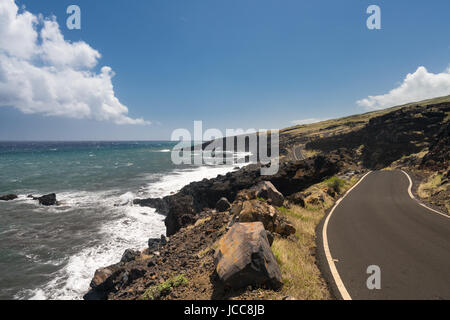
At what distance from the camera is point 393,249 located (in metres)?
6.88

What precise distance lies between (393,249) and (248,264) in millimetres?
5703

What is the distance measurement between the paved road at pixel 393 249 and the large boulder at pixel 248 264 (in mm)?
1965

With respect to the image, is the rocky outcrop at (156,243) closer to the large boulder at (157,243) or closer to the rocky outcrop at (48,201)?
the large boulder at (157,243)

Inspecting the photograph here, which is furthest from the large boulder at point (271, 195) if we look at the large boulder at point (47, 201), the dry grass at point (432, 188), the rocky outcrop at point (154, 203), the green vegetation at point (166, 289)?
the large boulder at point (47, 201)

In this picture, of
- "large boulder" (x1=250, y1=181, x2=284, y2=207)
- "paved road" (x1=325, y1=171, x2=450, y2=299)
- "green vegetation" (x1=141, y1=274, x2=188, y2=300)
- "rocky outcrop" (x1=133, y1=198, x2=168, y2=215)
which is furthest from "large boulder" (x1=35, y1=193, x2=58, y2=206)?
"paved road" (x1=325, y1=171, x2=450, y2=299)

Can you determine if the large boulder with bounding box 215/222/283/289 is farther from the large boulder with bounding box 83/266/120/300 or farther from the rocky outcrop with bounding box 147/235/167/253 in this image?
the rocky outcrop with bounding box 147/235/167/253

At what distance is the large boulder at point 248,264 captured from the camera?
451cm

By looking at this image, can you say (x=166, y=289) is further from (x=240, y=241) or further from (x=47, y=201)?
(x=47, y=201)

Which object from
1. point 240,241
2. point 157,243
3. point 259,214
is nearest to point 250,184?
point 157,243

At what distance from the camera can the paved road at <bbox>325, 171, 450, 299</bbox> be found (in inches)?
191
